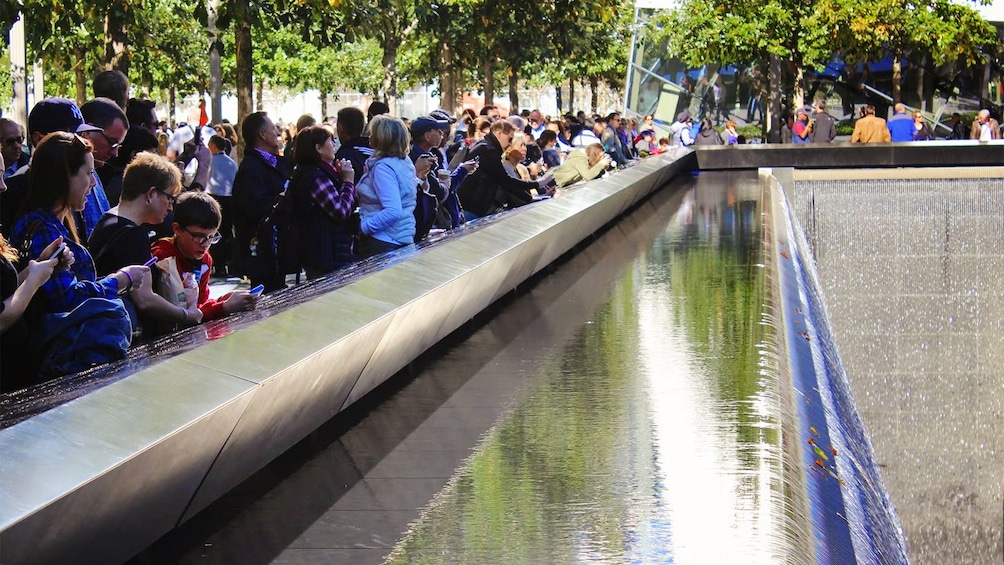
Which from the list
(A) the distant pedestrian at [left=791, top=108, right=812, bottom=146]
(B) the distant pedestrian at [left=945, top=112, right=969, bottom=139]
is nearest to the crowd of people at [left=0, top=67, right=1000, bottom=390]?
(A) the distant pedestrian at [left=791, top=108, right=812, bottom=146]

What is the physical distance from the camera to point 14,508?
2402 millimetres

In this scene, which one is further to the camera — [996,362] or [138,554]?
[996,362]

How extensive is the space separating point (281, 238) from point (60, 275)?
3.15 m

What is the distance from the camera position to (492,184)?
1016 centimetres

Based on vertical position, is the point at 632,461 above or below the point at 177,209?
below

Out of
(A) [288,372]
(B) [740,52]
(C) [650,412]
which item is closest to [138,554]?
(A) [288,372]

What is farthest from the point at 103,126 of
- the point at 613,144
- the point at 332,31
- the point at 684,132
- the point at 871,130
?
the point at 684,132

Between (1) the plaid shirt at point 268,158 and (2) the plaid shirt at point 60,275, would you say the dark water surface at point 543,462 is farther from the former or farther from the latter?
(1) the plaid shirt at point 268,158

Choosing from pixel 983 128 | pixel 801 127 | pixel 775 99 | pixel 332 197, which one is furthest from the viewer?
pixel 775 99

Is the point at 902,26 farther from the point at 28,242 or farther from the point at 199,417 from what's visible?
the point at 199,417

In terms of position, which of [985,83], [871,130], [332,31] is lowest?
[871,130]

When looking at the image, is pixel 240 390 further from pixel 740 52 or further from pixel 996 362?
pixel 740 52

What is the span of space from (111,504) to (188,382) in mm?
647

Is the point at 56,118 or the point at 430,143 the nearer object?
the point at 56,118
